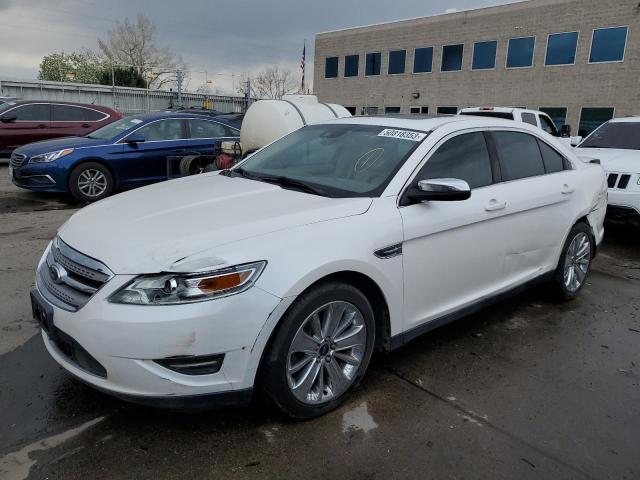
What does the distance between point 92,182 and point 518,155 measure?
22.5 ft

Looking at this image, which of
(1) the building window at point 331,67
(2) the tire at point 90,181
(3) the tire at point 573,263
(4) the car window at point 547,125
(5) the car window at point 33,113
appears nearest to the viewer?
(3) the tire at point 573,263

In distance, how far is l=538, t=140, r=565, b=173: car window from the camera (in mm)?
4332

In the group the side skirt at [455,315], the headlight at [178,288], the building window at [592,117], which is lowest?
the side skirt at [455,315]

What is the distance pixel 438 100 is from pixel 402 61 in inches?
151

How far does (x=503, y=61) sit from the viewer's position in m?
28.9

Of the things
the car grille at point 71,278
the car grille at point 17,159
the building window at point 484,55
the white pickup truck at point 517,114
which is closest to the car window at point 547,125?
the white pickup truck at point 517,114

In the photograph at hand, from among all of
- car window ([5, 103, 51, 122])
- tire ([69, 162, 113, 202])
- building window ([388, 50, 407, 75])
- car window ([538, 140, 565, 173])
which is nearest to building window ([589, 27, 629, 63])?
building window ([388, 50, 407, 75])

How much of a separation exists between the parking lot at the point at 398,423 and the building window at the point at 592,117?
83.1 ft

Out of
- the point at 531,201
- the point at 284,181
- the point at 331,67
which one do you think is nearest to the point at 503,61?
the point at 331,67

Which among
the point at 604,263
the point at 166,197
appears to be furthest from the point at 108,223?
the point at 604,263

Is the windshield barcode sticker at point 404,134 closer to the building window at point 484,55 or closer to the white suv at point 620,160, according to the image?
the white suv at point 620,160

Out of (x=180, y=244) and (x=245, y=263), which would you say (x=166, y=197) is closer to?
(x=180, y=244)

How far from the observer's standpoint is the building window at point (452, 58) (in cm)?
3077

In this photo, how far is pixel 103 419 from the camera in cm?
276
